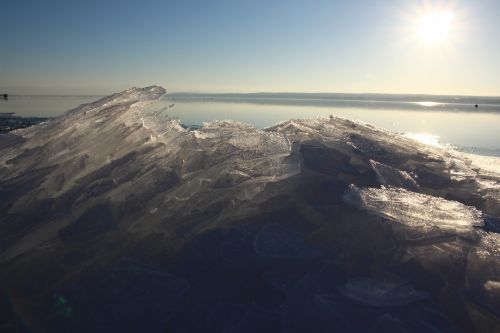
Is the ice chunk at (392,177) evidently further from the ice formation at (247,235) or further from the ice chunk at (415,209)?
the ice chunk at (415,209)

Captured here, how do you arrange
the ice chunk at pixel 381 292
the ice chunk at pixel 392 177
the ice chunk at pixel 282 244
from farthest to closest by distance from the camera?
the ice chunk at pixel 392 177 → the ice chunk at pixel 282 244 → the ice chunk at pixel 381 292

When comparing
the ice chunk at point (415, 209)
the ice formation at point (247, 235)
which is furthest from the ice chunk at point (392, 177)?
the ice chunk at point (415, 209)

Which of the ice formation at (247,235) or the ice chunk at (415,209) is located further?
the ice chunk at (415,209)

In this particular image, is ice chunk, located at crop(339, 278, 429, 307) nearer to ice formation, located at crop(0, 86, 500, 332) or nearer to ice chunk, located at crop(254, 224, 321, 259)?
ice formation, located at crop(0, 86, 500, 332)

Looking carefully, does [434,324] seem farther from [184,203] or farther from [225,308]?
[184,203]

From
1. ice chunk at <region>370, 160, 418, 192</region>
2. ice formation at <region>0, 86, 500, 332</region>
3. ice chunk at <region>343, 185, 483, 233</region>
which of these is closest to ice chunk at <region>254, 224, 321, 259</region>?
ice formation at <region>0, 86, 500, 332</region>

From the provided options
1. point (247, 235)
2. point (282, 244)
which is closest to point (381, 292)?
point (282, 244)

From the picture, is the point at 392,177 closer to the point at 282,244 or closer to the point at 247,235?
the point at 282,244
